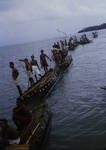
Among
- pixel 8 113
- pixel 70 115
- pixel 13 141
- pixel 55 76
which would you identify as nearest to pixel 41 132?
pixel 13 141

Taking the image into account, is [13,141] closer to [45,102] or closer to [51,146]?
[51,146]

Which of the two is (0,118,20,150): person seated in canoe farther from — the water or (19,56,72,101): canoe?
(19,56,72,101): canoe

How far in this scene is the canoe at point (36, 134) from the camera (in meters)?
12.2

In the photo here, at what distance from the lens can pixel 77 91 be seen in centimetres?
2461

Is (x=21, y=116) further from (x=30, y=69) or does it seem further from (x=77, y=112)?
(x=30, y=69)

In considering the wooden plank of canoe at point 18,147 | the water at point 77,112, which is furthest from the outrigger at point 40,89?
the wooden plank of canoe at point 18,147

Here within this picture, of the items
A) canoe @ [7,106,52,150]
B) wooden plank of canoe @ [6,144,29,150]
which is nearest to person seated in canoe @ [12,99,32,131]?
canoe @ [7,106,52,150]

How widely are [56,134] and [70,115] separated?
2.89 metres

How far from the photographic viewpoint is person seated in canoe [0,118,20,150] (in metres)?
11.7

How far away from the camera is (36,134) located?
13906 millimetres

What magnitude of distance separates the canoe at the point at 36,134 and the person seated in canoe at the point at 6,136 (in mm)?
198

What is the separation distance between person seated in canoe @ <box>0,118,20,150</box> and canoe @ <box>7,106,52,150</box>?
7.8 inches

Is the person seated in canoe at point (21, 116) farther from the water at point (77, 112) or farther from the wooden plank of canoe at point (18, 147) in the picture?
the wooden plank of canoe at point (18, 147)

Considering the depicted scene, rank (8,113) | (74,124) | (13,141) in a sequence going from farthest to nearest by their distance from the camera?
(8,113)
(74,124)
(13,141)
